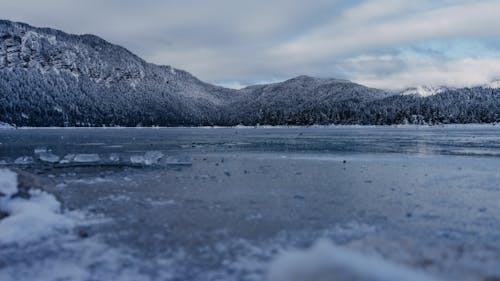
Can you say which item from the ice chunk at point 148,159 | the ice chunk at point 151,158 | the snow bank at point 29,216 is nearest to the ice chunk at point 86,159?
the ice chunk at point 148,159

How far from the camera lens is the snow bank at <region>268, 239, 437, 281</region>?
545 centimetres

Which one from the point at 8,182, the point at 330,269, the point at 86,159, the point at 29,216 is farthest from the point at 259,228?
the point at 86,159

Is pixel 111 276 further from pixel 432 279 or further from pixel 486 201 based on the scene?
pixel 486 201

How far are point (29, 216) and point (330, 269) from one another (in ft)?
33.2

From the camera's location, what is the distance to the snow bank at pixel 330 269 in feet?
17.9

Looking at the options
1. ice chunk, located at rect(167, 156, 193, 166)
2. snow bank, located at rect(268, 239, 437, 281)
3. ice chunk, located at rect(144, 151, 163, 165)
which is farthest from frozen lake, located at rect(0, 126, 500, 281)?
ice chunk, located at rect(144, 151, 163, 165)

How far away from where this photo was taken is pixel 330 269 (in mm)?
5688

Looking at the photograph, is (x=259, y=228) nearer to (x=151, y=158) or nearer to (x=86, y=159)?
(x=151, y=158)

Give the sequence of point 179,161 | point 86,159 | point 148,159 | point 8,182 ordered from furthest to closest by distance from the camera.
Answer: point 86,159 < point 148,159 < point 179,161 < point 8,182

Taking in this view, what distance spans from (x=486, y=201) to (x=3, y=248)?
16.3 metres

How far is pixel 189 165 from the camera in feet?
96.6

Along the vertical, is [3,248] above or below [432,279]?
below

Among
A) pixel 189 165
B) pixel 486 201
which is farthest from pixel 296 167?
pixel 486 201

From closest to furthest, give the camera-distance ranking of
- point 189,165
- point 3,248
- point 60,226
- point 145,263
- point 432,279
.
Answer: point 432,279 → point 145,263 → point 3,248 → point 60,226 → point 189,165
